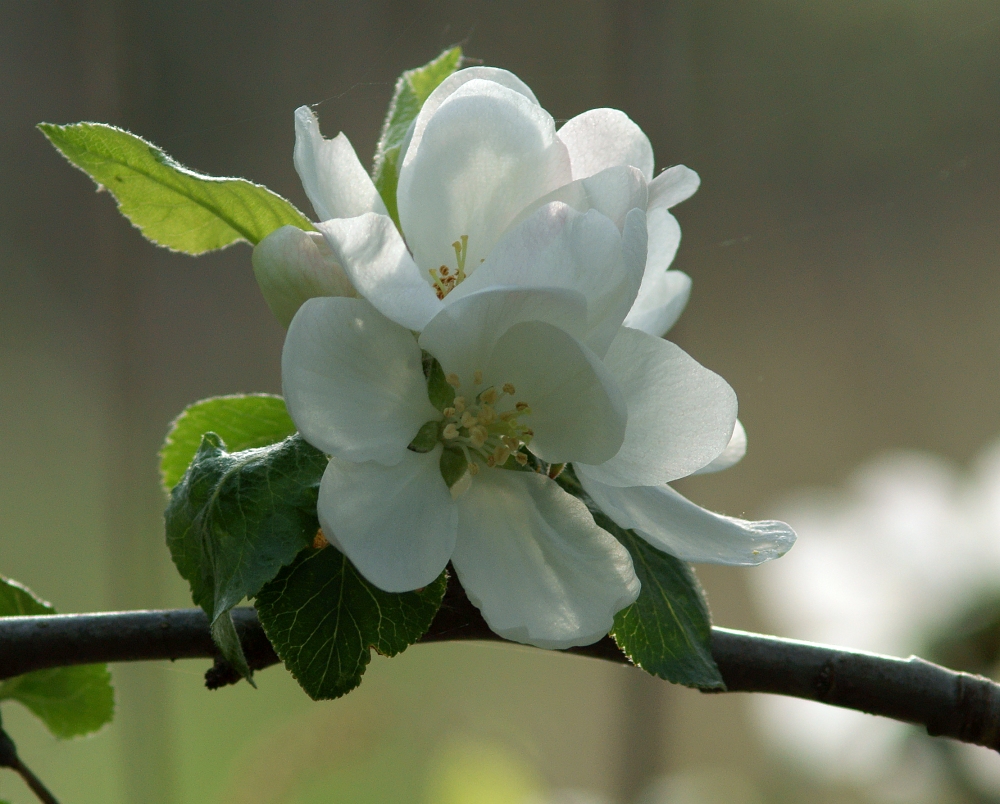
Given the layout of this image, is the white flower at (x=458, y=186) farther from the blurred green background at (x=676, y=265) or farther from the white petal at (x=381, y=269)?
the blurred green background at (x=676, y=265)

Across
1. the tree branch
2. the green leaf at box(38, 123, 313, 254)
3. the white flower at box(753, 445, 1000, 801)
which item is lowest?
the white flower at box(753, 445, 1000, 801)

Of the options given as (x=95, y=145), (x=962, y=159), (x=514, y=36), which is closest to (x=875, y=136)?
(x=962, y=159)

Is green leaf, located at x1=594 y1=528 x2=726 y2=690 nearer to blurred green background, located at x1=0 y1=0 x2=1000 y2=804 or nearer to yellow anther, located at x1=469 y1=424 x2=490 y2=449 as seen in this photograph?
yellow anther, located at x1=469 y1=424 x2=490 y2=449

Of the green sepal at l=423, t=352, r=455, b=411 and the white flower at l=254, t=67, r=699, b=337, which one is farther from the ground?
the white flower at l=254, t=67, r=699, b=337

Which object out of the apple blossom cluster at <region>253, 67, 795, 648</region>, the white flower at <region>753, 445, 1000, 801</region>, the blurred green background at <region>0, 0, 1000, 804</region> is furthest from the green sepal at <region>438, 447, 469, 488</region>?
the blurred green background at <region>0, 0, 1000, 804</region>

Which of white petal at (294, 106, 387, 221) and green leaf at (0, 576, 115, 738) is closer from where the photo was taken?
white petal at (294, 106, 387, 221)

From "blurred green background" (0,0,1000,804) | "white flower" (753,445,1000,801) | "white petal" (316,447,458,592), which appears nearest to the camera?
"white petal" (316,447,458,592)

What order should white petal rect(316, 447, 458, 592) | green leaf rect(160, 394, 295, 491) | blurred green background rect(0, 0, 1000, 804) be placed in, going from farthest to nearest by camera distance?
blurred green background rect(0, 0, 1000, 804)
green leaf rect(160, 394, 295, 491)
white petal rect(316, 447, 458, 592)
